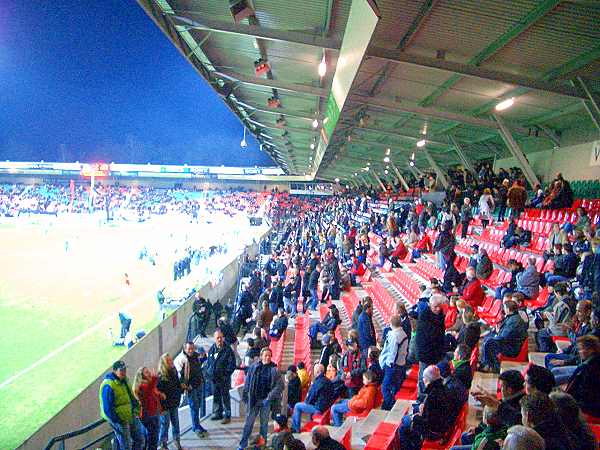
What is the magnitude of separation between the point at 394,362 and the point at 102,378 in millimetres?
A: 4745

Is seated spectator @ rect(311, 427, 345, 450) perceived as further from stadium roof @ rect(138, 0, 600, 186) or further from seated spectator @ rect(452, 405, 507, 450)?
stadium roof @ rect(138, 0, 600, 186)

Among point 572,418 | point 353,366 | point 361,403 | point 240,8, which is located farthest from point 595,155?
point 572,418

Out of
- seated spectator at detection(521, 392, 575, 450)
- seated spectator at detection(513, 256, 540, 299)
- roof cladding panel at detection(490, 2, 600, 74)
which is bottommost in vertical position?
seated spectator at detection(521, 392, 575, 450)

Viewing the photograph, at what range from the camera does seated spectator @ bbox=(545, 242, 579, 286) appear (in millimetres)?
6996

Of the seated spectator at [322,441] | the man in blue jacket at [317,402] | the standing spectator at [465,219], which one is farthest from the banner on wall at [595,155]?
the seated spectator at [322,441]

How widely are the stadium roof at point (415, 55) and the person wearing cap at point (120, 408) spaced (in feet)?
14.8

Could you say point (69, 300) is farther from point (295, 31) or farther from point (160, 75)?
point (160, 75)

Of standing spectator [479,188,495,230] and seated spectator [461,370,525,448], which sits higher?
standing spectator [479,188,495,230]

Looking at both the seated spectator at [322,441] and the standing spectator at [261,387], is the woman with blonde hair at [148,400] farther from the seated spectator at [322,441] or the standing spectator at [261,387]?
the seated spectator at [322,441]

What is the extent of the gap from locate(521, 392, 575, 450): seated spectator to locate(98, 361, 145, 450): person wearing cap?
12.3ft

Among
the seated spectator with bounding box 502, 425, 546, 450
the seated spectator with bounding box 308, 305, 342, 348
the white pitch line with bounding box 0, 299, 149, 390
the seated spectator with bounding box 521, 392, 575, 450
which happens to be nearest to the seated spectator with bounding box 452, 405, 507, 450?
the seated spectator with bounding box 521, 392, 575, 450

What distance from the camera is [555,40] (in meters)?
7.18

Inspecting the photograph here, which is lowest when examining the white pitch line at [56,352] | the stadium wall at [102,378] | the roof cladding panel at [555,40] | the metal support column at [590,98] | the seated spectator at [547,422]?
the white pitch line at [56,352]

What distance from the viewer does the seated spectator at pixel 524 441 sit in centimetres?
209
